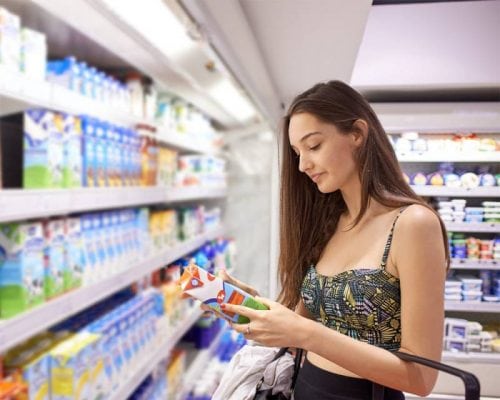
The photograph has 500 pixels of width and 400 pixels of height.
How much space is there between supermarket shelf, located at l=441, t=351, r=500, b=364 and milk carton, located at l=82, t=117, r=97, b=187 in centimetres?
182

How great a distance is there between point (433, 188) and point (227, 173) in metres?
2.59

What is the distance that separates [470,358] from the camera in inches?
82.0

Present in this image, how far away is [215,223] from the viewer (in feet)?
13.8

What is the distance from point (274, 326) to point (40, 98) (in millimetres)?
1185

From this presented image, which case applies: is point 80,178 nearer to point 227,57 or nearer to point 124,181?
point 124,181

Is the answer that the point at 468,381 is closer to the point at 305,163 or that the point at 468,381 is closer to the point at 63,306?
the point at 305,163

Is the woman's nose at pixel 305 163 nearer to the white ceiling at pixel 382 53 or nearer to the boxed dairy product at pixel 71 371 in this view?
the white ceiling at pixel 382 53

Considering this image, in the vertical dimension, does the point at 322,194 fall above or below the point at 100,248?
above

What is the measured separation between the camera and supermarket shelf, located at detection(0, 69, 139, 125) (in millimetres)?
1393

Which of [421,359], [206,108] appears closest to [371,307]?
[421,359]

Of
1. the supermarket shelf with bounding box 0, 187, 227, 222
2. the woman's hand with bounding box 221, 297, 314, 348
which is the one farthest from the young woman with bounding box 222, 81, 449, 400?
the supermarket shelf with bounding box 0, 187, 227, 222

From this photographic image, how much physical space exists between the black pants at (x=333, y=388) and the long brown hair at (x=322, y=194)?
0.80ft

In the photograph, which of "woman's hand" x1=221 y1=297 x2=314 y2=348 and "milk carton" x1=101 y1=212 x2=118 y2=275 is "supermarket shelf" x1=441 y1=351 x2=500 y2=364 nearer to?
"woman's hand" x1=221 y1=297 x2=314 y2=348

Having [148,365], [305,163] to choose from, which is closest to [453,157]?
[305,163]
